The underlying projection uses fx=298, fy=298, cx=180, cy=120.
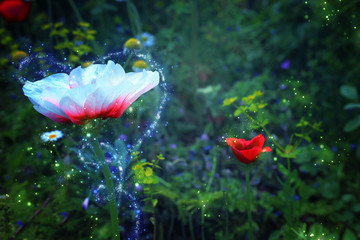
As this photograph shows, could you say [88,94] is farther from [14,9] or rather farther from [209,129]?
[14,9]

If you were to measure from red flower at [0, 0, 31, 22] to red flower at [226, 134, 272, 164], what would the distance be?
2015 mm

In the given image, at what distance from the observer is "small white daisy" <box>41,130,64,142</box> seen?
1062 mm

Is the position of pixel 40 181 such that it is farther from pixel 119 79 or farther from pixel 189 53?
pixel 189 53

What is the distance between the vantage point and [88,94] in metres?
0.65

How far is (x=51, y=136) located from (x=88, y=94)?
0.53 meters

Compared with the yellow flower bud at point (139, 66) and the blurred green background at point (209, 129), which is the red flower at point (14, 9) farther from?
the yellow flower bud at point (139, 66)

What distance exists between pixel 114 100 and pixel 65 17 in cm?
258

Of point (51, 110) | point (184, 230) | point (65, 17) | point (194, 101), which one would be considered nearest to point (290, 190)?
point (184, 230)

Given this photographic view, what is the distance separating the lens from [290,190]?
1060 mm

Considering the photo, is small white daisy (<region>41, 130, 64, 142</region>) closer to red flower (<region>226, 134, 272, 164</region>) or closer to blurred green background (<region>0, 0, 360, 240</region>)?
blurred green background (<region>0, 0, 360, 240</region>)

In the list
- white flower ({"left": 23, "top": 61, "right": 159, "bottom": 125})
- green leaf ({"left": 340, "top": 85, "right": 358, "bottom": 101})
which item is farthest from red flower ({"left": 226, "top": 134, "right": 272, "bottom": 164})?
green leaf ({"left": 340, "top": 85, "right": 358, "bottom": 101})

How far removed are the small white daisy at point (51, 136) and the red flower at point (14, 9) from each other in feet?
4.87

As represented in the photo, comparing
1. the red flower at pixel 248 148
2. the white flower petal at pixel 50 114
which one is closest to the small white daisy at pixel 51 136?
the white flower petal at pixel 50 114

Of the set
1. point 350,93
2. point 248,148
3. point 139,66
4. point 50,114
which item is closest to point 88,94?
point 50,114
